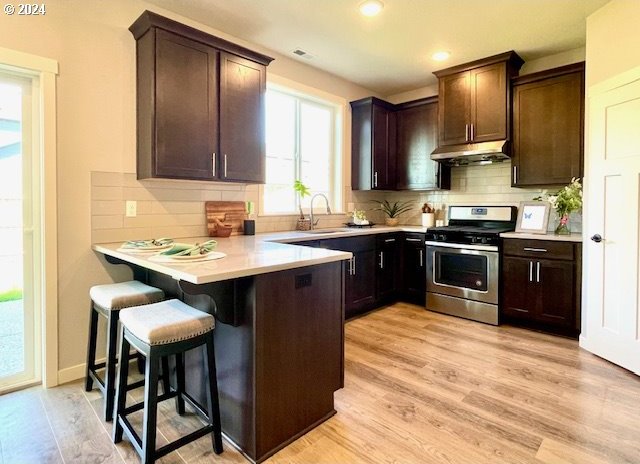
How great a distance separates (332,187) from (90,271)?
9.06 ft

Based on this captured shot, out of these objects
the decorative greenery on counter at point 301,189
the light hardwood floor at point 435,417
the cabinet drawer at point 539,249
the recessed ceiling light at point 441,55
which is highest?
the recessed ceiling light at point 441,55

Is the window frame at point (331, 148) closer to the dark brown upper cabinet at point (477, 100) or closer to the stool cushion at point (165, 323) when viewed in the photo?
the dark brown upper cabinet at point (477, 100)

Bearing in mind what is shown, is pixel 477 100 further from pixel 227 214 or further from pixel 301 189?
pixel 227 214

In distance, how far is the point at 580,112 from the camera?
3.31m

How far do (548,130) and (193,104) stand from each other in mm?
3253

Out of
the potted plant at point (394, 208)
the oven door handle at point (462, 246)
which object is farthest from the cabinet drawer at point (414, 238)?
the potted plant at point (394, 208)

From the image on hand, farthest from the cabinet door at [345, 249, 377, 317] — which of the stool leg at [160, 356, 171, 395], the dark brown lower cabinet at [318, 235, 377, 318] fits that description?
the stool leg at [160, 356, 171, 395]

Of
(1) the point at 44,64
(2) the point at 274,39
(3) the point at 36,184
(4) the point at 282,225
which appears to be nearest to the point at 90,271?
(3) the point at 36,184

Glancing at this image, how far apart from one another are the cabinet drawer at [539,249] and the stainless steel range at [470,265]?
12 centimetres

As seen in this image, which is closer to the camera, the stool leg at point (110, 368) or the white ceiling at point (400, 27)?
the stool leg at point (110, 368)

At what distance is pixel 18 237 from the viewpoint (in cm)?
229

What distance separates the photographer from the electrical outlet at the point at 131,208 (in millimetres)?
2615

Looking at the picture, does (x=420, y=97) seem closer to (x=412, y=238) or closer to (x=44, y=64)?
(x=412, y=238)

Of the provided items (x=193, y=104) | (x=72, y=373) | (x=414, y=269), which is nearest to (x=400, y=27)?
(x=193, y=104)
